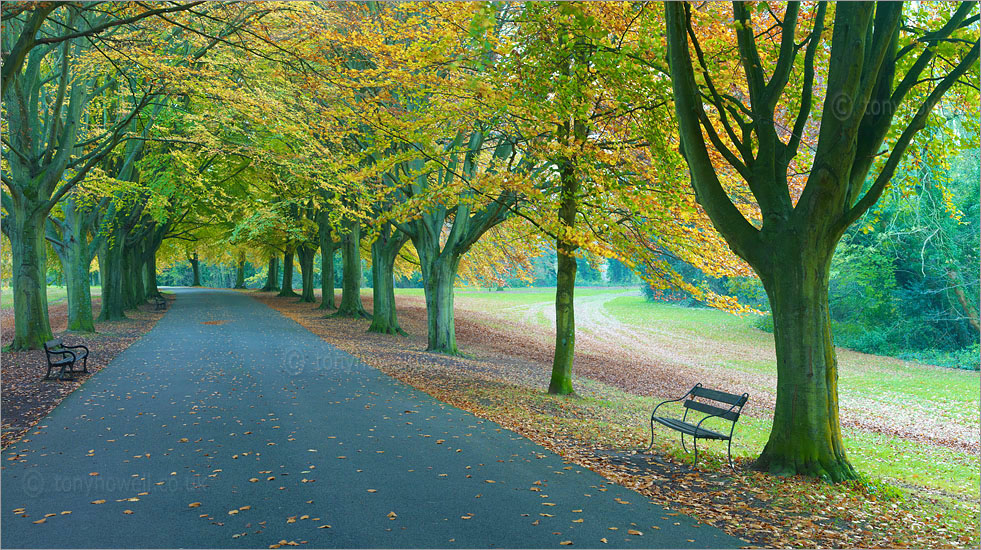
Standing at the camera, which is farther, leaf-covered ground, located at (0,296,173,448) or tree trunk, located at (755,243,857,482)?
leaf-covered ground, located at (0,296,173,448)

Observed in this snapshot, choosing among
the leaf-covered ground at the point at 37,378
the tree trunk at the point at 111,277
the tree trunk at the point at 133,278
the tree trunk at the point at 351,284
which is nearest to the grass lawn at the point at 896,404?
the leaf-covered ground at the point at 37,378

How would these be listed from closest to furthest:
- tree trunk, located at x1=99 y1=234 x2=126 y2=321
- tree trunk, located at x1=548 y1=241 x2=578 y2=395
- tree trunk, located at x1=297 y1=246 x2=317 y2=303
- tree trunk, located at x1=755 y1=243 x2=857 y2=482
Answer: tree trunk, located at x1=755 y1=243 x2=857 y2=482
tree trunk, located at x1=548 y1=241 x2=578 y2=395
tree trunk, located at x1=99 y1=234 x2=126 y2=321
tree trunk, located at x1=297 y1=246 x2=317 y2=303

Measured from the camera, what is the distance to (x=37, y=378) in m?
11.5

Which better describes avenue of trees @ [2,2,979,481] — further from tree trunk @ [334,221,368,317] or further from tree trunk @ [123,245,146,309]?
tree trunk @ [123,245,146,309]

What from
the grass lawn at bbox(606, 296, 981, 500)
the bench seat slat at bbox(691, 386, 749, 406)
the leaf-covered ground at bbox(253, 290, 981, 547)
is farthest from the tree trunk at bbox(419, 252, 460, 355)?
the bench seat slat at bbox(691, 386, 749, 406)

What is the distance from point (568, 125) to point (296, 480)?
24.6 feet

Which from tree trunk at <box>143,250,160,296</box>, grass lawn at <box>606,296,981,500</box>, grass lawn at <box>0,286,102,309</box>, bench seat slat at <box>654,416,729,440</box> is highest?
tree trunk at <box>143,250,160,296</box>

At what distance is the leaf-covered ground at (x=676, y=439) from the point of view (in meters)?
5.35

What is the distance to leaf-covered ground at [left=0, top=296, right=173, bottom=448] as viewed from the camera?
863 cm

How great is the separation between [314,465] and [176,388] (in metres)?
5.53

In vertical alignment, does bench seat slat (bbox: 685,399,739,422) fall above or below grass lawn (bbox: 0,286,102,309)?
above

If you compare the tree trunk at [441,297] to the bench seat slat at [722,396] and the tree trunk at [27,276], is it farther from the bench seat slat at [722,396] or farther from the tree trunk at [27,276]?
the bench seat slat at [722,396]

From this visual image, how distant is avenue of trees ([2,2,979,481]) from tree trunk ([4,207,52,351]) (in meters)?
0.05

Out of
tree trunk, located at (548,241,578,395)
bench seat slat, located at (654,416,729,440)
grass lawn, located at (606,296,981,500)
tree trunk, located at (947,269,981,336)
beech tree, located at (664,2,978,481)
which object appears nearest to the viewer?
beech tree, located at (664,2,978,481)
